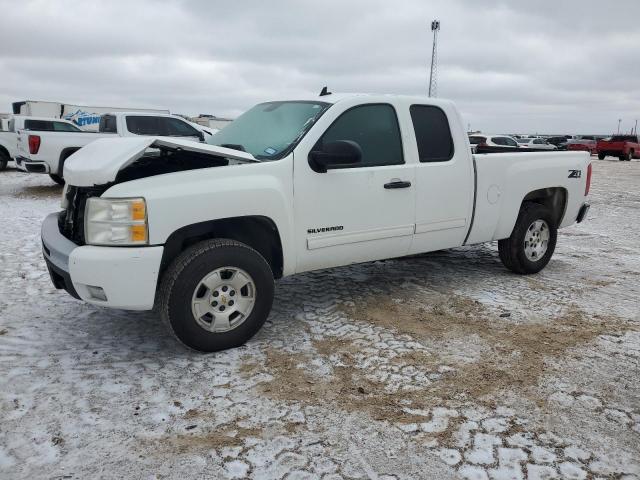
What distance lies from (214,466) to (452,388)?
153cm

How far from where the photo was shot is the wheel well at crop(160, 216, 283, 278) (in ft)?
11.7

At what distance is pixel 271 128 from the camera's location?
4.38m

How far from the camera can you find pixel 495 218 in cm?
523

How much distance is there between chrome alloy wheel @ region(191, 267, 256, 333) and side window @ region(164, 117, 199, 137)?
411 inches

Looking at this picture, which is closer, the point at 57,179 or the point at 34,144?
the point at 34,144

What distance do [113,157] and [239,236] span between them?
3.42ft

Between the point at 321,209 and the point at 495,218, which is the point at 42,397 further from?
the point at 495,218

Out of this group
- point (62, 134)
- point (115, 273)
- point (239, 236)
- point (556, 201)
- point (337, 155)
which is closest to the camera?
point (115, 273)

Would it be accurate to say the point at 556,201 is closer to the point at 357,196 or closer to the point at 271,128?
the point at 357,196

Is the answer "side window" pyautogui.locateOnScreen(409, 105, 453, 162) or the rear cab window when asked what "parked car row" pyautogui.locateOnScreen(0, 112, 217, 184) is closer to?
"side window" pyautogui.locateOnScreen(409, 105, 453, 162)

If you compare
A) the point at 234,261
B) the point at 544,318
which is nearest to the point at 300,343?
the point at 234,261

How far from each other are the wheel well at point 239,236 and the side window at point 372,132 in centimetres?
86

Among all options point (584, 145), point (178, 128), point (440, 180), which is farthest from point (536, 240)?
point (584, 145)

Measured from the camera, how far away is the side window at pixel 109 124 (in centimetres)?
1335
